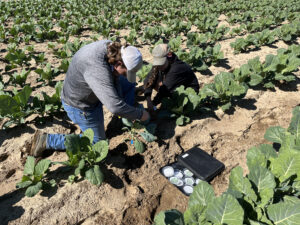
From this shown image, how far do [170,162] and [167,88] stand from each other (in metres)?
1.47

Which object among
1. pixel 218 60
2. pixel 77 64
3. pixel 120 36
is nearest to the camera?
pixel 77 64

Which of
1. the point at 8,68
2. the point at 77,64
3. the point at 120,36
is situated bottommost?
the point at 120,36

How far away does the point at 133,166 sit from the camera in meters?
3.27

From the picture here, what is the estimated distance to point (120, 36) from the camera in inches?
371

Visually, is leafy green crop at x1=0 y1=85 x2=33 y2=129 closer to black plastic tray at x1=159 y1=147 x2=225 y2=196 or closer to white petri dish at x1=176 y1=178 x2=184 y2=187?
black plastic tray at x1=159 y1=147 x2=225 y2=196

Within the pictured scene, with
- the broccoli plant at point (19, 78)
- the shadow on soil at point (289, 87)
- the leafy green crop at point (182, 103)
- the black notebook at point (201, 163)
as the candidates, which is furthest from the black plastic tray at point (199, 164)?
the broccoli plant at point (19, 78)

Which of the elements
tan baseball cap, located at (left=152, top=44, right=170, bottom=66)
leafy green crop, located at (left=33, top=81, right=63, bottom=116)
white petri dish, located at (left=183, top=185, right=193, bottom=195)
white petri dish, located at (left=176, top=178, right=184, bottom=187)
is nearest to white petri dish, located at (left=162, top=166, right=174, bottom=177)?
white petri dish, located at (left=176, top=178, right=184, bottom=187)

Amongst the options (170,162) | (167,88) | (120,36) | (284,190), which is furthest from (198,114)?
(120,36)

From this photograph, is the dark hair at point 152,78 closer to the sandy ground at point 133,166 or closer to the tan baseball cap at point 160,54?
the tan baseball cap at point 160,54

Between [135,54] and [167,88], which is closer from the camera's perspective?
[135,54]

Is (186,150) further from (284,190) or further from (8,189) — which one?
(8,189)

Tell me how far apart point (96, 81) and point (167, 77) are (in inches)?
77.7

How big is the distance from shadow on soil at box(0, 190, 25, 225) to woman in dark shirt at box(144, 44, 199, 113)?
93.3 inches

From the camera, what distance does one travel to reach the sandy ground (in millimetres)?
Answer: 2605
